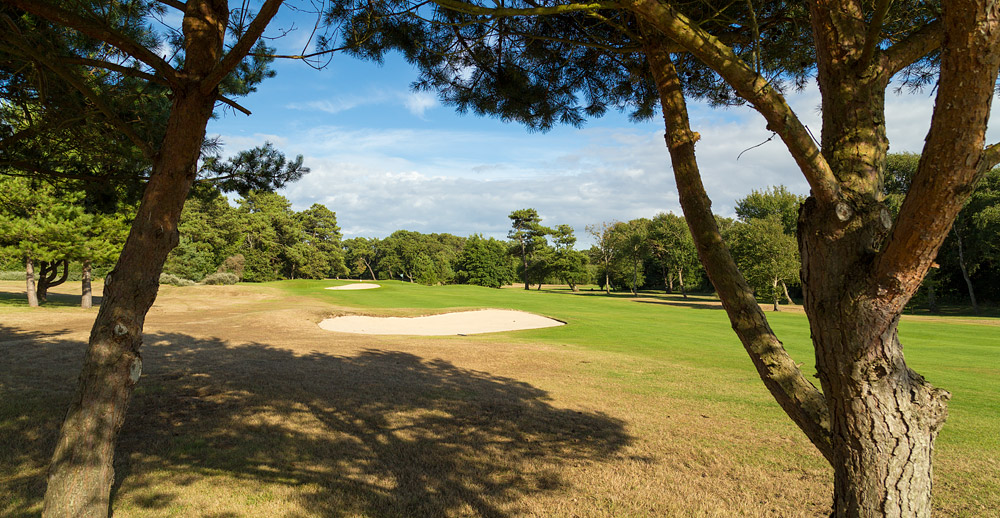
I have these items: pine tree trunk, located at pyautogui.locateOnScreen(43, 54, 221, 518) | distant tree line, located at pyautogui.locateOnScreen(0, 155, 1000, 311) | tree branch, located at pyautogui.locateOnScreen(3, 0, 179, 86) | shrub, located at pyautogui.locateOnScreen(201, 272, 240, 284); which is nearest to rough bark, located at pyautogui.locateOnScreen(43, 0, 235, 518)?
pine tree trunk, located at pyautogui.locateOnScreen(43, 54, 221, 518)

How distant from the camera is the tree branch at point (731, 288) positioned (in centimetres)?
224

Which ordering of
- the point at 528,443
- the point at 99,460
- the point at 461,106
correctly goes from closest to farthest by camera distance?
1. the point at 99,460
2. the point at 528,443
3. the point at 461,106

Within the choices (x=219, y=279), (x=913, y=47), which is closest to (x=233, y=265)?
(x=219, y=279)

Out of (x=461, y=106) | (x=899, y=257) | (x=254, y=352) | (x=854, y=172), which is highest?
(x=461, y=106)

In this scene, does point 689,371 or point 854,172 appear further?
point 689,371

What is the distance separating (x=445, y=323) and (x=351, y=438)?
14.3 m

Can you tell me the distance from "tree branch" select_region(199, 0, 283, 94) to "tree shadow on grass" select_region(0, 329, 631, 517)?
9.77 feet

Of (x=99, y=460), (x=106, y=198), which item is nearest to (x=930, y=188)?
(x=99, y=460)

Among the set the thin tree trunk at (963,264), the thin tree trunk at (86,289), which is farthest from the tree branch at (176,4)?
the thin tree trunk at (963,264)

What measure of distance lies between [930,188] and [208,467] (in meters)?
5.03

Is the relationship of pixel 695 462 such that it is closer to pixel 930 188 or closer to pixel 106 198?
pixel 930 188

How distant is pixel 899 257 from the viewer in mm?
1692

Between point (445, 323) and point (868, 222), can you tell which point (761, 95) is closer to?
point (868, 222)

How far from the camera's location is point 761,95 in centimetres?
208
